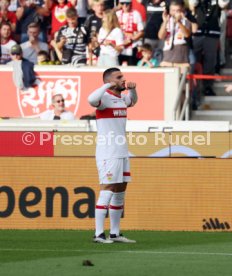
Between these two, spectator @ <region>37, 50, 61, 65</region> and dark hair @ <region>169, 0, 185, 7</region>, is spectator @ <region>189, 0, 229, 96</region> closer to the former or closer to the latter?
dark hair @ <region>169, 0, 185, 7</region>

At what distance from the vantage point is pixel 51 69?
80.3ft

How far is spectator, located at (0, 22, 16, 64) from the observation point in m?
25.4

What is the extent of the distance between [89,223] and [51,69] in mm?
6854

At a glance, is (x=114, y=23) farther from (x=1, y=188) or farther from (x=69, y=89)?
(x=1, y=188)

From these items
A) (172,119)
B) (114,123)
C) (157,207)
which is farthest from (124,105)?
(172,119)

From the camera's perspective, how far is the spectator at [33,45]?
25.2m

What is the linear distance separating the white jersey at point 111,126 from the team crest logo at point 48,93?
8939mm

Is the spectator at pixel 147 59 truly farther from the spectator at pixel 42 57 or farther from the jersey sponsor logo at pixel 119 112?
the jersey sponsor logo at pixel 119 112

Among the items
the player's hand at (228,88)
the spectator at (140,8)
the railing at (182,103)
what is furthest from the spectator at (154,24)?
the player's hand at (228,88)

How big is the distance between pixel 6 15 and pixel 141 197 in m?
8.84

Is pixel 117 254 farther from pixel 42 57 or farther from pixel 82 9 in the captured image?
pixel 82 9

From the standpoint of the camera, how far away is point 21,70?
2439 centimetres
